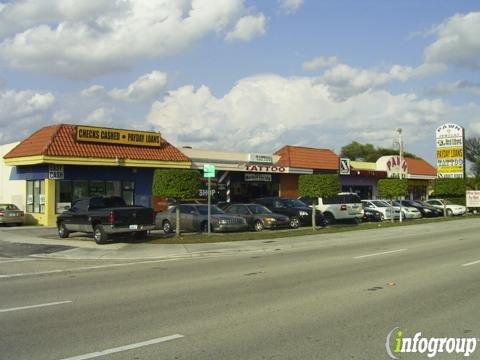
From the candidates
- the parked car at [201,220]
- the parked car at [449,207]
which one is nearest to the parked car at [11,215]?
the parked car at [201,220]

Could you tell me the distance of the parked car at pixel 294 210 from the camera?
29.9 m

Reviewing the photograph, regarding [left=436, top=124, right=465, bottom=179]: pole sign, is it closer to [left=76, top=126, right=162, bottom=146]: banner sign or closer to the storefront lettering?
the storefront lettering

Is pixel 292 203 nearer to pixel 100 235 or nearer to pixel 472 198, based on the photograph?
pixel 100 235

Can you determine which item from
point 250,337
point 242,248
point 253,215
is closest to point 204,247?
point 242,248

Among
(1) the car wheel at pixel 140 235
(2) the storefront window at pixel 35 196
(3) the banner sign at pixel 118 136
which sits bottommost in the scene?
(1) the car wheel at pixel 140 235

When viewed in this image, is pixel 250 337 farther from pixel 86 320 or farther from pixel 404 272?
pixel 404 272

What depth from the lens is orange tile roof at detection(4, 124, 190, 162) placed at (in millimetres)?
32150

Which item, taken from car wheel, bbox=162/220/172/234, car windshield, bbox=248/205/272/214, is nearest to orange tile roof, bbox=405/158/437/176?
car windshield, bbox=248/205/272/214

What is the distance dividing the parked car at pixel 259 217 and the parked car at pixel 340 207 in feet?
15.5

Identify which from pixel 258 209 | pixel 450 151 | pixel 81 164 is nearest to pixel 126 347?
pixel 258 209

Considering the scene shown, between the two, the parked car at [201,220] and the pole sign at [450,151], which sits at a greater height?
the pole sign at [450,151]

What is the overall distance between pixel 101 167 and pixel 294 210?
12.5 metres

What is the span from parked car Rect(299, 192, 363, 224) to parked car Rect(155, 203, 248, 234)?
24.5 feet

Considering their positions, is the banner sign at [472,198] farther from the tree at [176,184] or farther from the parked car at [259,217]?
the tree at [176,184]
